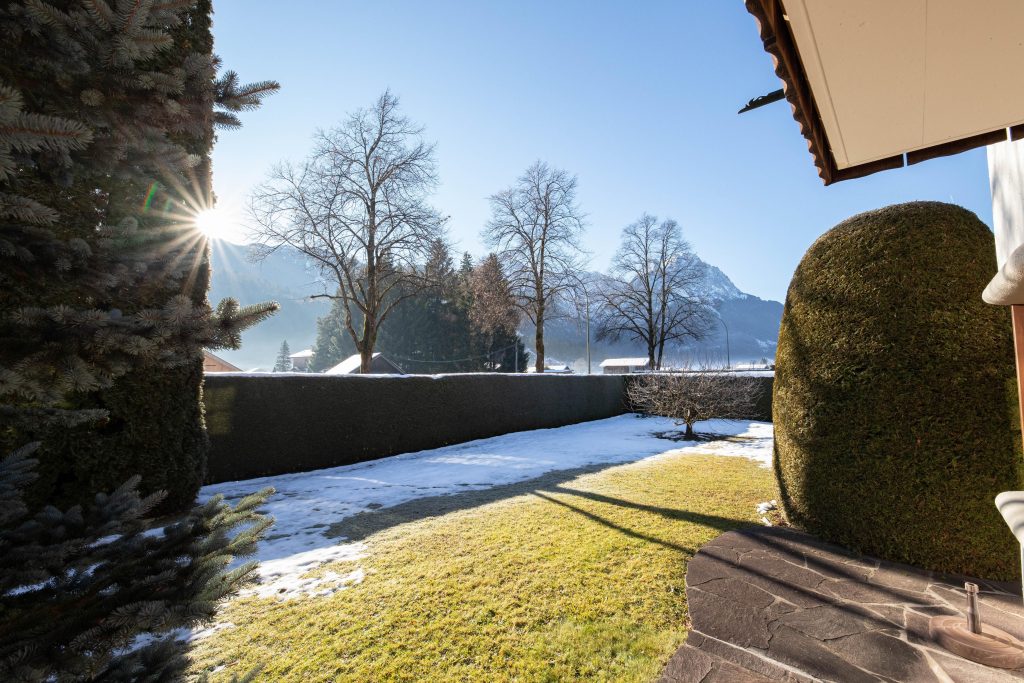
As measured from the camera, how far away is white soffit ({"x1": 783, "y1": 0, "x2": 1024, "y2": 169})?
6.55ft

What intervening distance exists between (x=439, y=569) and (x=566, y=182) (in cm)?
1982

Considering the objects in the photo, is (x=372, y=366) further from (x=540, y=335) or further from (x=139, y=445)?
(x=139, y=445)

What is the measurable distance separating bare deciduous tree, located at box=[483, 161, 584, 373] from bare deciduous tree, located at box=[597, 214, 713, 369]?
25.4ft

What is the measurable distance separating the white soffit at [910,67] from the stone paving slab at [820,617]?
3.24 metres

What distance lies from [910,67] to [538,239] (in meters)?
19.2

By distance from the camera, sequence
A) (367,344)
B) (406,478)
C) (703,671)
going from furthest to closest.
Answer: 1. (367,344)
2. (406,478)
3. (703,671)

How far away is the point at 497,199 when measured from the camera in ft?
70.0

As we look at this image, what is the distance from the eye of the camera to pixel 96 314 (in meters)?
1.37

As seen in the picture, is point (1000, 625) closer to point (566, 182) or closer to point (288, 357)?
point (566, 182)

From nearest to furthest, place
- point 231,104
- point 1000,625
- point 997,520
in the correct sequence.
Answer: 1. point 231,104
2. point 1000,625
3. point 997,520

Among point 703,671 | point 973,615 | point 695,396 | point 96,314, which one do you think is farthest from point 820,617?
point 695,396

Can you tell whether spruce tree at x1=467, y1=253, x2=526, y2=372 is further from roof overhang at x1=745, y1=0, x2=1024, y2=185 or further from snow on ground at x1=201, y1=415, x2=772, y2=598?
roof overhang at x1=745, y1=0, x2=1024, y2=185

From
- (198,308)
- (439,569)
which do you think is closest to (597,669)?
(439,569)

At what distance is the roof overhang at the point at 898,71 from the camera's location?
6.56 ft
